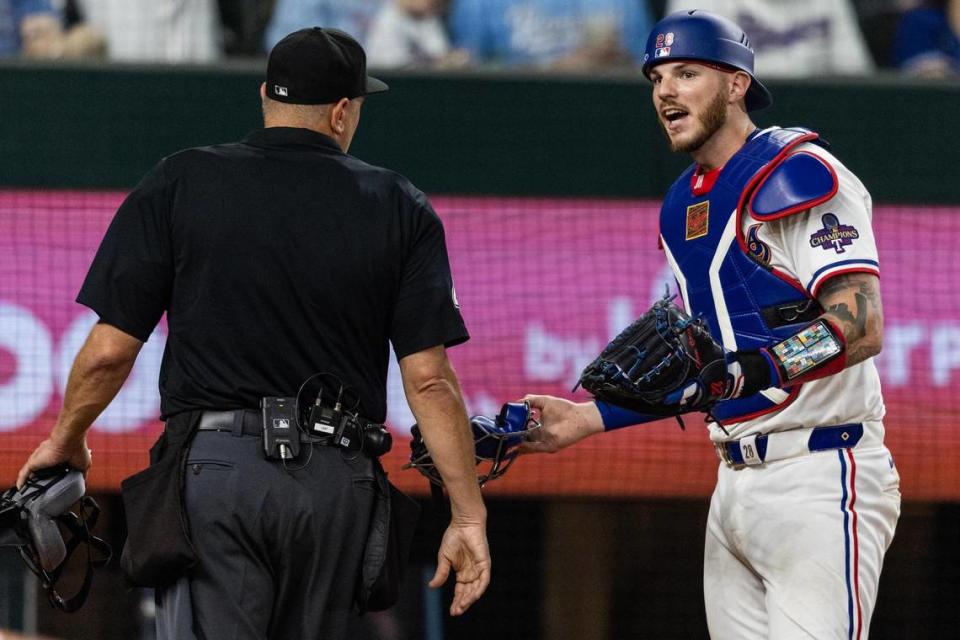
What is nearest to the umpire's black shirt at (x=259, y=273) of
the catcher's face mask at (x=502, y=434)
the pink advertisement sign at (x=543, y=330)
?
the catcher's face mask at (x=502, y=434)

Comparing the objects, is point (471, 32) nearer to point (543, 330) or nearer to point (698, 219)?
point (543, 330)

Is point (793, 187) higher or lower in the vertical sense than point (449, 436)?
higher

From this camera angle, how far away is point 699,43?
3.96 m

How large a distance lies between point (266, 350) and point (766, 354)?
1.14m

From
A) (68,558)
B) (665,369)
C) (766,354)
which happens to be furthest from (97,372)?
(766,354)

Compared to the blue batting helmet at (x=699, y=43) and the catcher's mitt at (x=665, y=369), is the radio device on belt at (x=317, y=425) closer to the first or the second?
the catcher's mitt at (x=665, y=369)

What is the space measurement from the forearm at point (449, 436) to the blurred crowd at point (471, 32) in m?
3.81

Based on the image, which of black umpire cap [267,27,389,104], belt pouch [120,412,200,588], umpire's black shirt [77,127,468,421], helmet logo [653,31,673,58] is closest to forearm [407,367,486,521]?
umpire's black shirt [77,127,468,421]

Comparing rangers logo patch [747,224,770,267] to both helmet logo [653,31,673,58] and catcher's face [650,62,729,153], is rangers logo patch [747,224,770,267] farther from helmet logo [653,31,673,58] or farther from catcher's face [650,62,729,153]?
helmet logo [653,31,673,58]

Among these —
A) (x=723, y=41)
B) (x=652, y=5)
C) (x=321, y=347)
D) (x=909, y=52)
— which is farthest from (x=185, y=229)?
(x=909, y=52)

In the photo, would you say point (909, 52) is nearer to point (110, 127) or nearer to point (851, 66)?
point (851, 66)

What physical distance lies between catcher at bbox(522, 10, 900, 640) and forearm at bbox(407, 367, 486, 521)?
12.7 inches

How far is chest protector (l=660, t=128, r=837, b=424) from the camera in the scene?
12.0ft

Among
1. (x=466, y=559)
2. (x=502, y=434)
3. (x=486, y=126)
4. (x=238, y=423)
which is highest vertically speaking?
(x=486, y=126)
